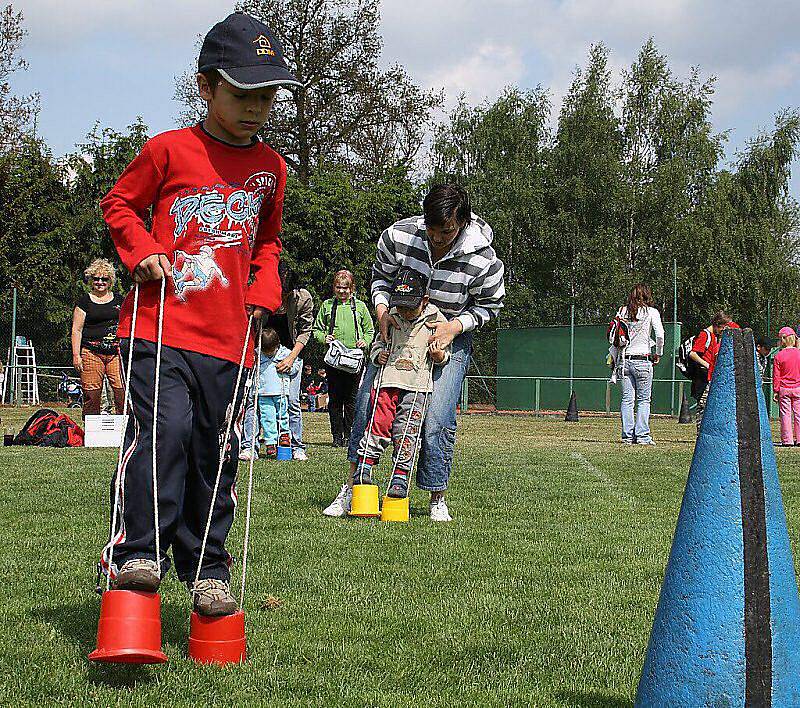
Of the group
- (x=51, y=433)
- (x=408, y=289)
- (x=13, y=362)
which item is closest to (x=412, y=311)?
(x=408, y=289)

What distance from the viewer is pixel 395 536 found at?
6.81 metres

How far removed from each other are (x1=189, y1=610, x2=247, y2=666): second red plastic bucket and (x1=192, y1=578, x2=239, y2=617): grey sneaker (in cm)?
3

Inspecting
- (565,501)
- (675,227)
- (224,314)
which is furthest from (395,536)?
(675,227)

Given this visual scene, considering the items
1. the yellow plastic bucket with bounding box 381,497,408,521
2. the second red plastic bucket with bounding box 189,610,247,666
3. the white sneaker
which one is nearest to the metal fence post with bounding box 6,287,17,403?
the white sneaker

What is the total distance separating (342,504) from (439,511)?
2.33ft

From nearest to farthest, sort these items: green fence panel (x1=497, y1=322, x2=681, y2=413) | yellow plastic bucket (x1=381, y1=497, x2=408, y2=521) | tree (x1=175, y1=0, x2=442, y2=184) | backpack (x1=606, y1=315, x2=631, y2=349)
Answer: yellow plastic bucket (x1=381, y1=497, x2=408, y2=521) → backpack (x1=606, y1=315, x2=631, y2=349) → green fence panel (x1=497, y1=322, x2=681, y2=413) → tree (x1=175, y1=0, x2=442, y2=184)

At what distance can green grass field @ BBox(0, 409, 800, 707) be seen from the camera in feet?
11.7

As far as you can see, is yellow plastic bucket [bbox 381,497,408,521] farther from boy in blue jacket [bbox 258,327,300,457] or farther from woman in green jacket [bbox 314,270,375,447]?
woman in green jacket [bbox 314,270,375,447]

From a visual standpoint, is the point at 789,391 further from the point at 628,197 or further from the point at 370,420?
the point at 628,197

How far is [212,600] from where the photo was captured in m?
3.73

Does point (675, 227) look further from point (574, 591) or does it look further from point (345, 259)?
point (574, 591)

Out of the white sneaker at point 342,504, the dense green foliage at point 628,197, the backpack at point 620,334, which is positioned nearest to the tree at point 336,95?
the dense green foliage at point 628,197

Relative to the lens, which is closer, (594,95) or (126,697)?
(126,697)

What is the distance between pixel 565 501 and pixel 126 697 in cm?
588
